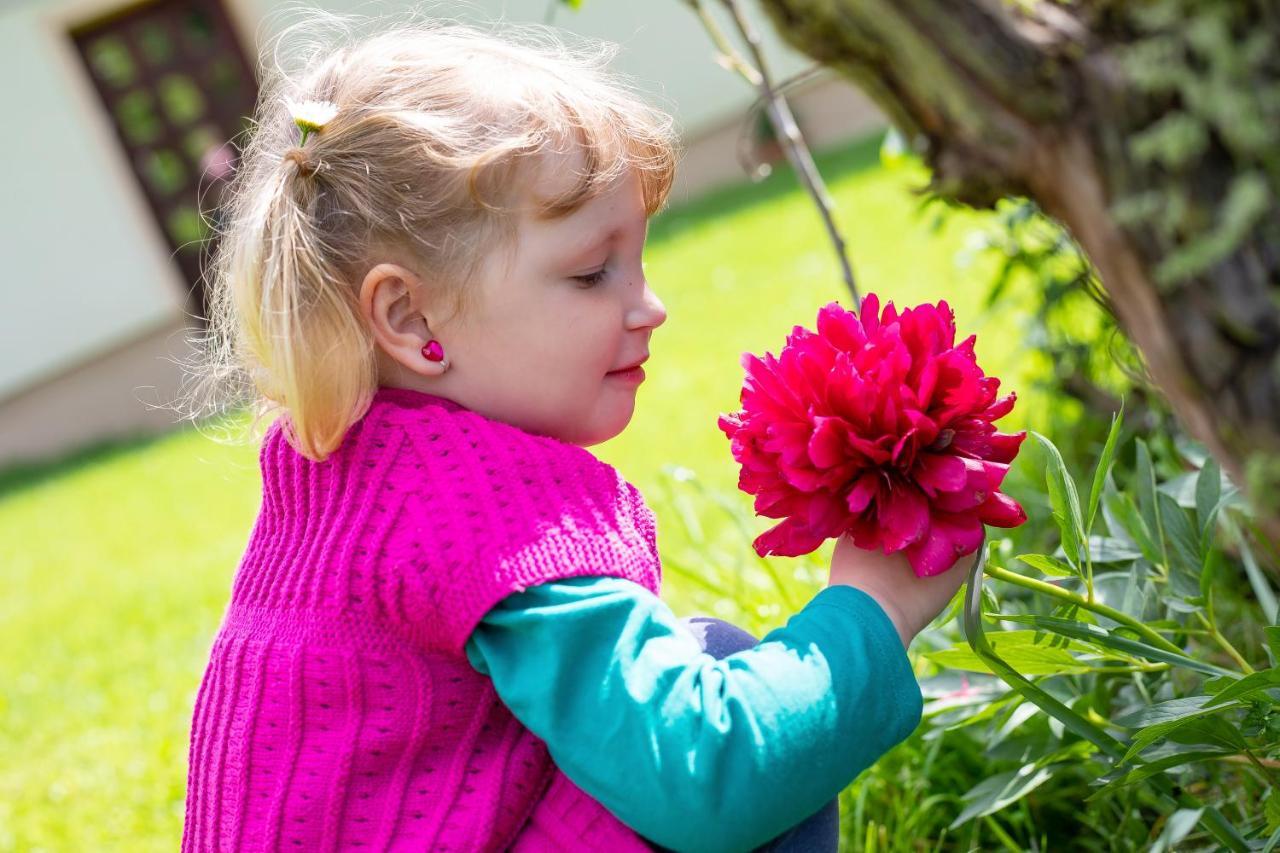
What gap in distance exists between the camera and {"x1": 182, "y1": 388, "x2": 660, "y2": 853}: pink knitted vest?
128 centimetres

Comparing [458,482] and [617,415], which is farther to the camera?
[617,415]

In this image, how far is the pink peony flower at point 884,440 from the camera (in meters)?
1.14

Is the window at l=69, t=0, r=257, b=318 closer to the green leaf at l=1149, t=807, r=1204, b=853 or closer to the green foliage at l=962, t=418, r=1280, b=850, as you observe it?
the green foliage at l=962, t=418, r=1280, b=850

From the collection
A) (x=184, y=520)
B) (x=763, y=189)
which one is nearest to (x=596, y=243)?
(x=184, y=520)

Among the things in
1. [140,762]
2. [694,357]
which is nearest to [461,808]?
[140,762]

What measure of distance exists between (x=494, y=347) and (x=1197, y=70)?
2.68ft

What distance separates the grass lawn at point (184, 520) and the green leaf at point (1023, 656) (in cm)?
48

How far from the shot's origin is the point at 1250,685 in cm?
112

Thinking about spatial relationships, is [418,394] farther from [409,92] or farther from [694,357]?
[694,357]

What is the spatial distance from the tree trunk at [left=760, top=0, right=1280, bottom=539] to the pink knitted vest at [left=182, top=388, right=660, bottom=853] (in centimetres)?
56

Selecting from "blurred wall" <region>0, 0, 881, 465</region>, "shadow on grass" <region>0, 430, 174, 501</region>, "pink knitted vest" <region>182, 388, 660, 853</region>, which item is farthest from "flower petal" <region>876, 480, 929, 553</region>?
"blurred wall" <region>0, 0, 881, 465</region>

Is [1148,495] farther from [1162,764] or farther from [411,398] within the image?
[411,398]

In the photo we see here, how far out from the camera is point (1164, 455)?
82.0 inches

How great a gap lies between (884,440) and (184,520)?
5.14m
